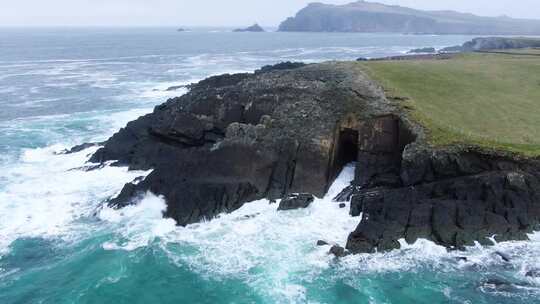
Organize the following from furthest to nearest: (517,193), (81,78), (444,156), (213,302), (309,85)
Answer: (81,78) < (309,85) < (444,156) < (517,193) < (213,302)

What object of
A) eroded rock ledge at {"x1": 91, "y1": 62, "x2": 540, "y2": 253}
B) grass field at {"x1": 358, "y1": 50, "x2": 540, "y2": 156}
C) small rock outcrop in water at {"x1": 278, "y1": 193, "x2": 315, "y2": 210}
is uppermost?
grass field at {"x1": 358, "y1": 50, "x2": 540, "y2": 156}

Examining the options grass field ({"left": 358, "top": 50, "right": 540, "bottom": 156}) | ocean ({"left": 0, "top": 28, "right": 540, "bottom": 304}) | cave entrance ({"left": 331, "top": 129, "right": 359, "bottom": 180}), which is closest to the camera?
ocean ({"left": 0, "top": 28, "right": 540, "bottom": 304})

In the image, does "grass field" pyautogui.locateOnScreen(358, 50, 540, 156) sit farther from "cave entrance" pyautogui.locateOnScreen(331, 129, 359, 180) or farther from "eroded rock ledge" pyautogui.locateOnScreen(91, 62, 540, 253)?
"cave entrance" pyautogui.locateOnScreen(331, 129, 359, 180)

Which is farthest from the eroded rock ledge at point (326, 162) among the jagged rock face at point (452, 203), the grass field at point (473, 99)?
the grass field at point (473, 99)

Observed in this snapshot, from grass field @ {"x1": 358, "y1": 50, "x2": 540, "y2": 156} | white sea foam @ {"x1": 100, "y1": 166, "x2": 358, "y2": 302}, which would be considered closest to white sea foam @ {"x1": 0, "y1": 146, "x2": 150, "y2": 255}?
white sea foam @ {"x1": 100, "y1": 166, "x2": 358, "y2": 302}

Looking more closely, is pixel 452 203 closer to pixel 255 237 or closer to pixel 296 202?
pixel 296 202

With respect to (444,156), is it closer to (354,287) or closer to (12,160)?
(354,287)

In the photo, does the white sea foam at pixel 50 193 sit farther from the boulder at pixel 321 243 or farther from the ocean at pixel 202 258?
the boulder at pixel 321 243

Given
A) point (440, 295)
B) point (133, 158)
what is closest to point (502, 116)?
point (440, 295)
